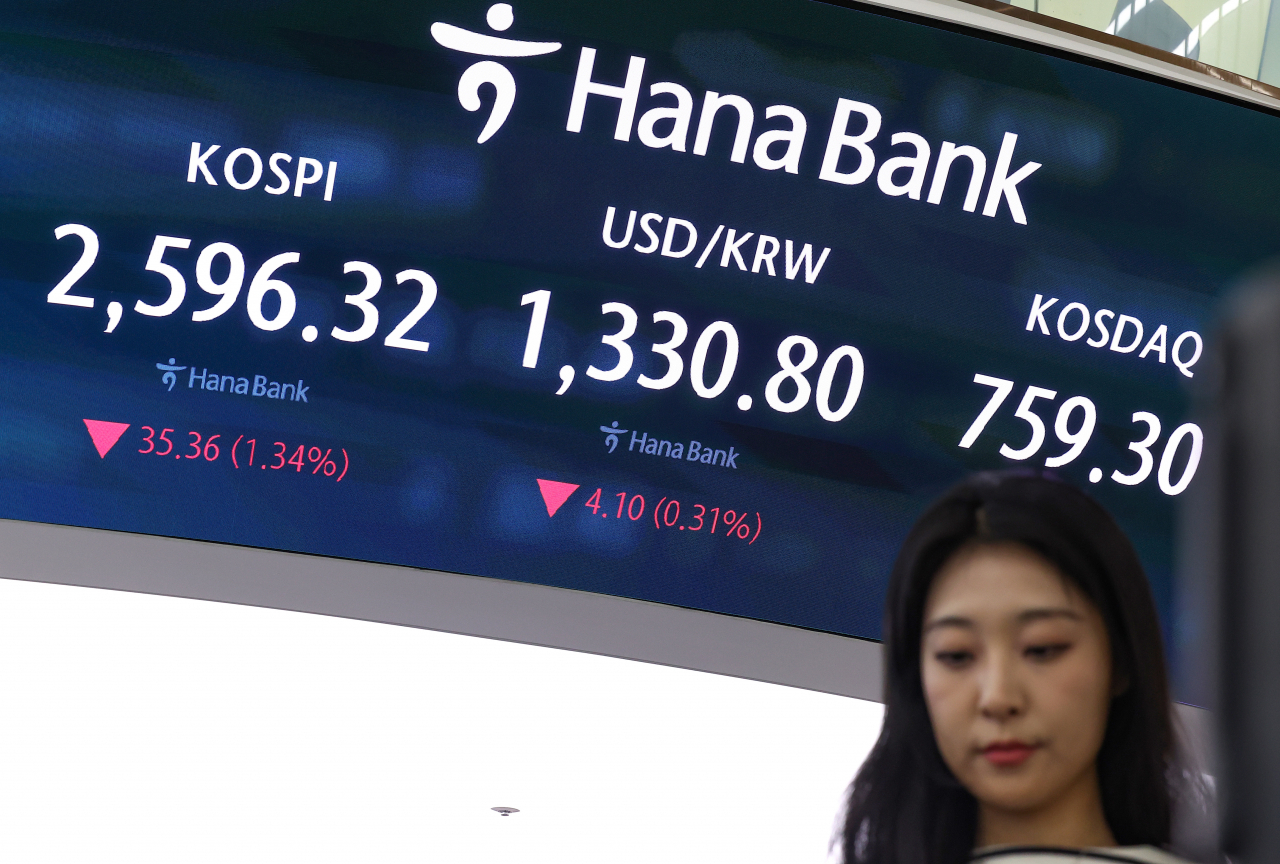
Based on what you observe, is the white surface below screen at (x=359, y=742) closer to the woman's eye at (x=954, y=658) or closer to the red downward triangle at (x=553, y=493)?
the red downward triangle at (x=553, y=493)

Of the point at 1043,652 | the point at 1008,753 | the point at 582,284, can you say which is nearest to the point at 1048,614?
the point at 1043,652

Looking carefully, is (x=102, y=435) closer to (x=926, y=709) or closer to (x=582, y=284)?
(x=582, y=284)

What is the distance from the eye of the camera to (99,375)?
12.5ft

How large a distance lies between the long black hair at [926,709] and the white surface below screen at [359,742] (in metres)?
2.56

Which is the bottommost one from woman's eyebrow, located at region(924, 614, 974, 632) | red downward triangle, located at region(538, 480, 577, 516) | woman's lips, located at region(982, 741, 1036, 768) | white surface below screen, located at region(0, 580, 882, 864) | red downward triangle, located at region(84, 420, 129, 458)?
woman's lips, located at region(982, 741, 1036, 768)

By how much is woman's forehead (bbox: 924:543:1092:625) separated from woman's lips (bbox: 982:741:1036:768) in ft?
0.43

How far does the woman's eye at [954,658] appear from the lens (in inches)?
53.7

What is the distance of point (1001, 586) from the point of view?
1.35 metres

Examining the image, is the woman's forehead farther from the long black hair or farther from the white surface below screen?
the white surface below screen

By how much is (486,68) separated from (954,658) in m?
3.08

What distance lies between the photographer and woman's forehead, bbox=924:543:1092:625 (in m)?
1.33

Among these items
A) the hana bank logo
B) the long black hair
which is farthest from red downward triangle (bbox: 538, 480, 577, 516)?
the long black hair

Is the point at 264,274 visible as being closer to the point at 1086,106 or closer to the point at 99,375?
the point at 99,375

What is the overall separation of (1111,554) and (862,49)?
314 cm
